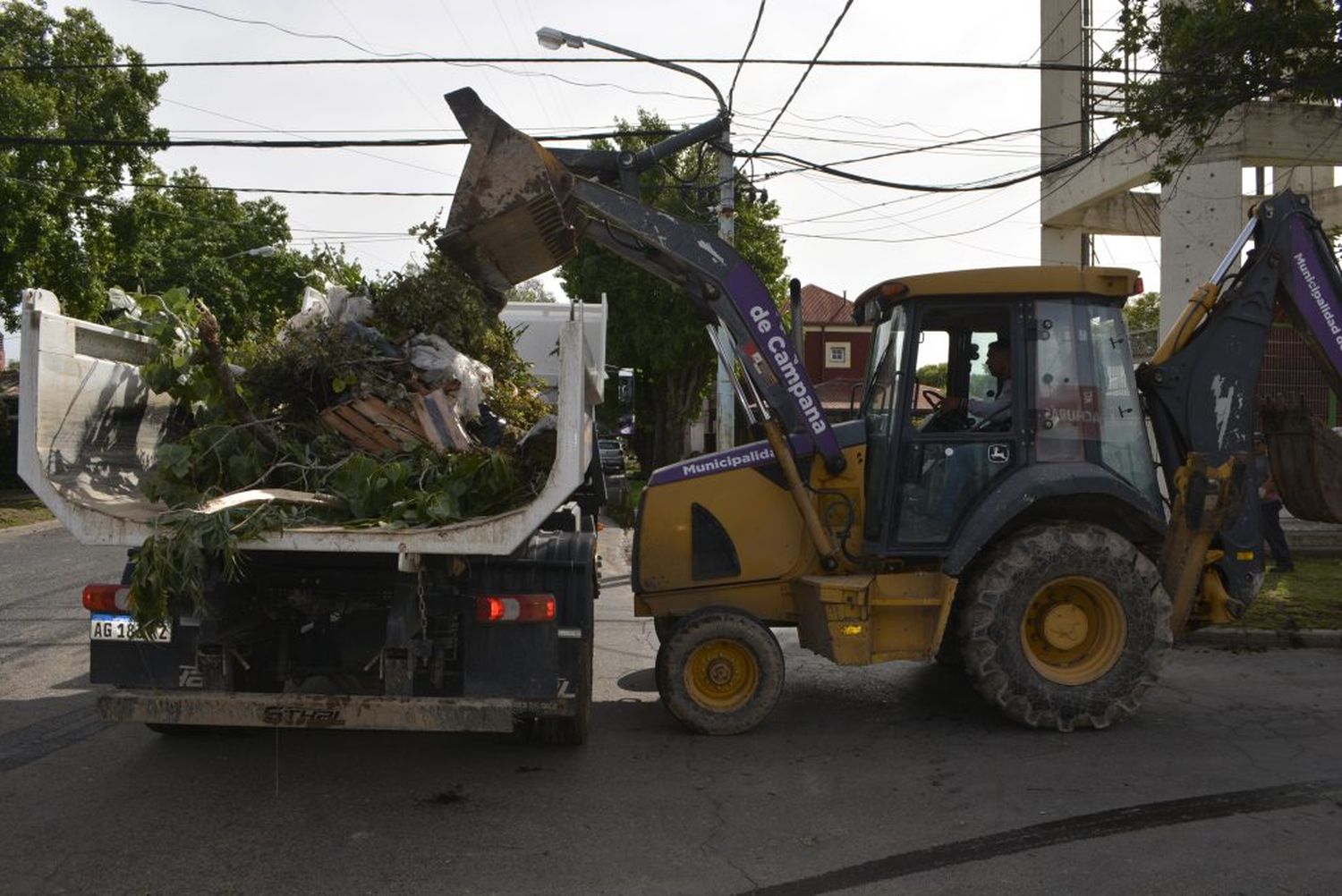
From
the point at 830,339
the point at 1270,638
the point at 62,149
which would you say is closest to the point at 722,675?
the point at 1270,638

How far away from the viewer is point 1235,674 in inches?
310

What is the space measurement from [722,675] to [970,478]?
1.88 m

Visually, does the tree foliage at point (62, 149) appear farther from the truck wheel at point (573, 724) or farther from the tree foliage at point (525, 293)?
the truck wheel at point (573, 724)

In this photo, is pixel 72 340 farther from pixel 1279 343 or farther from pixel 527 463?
pixel 1279 343

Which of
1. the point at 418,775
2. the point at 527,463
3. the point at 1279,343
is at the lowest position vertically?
the point at 418,775

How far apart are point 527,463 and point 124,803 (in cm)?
247

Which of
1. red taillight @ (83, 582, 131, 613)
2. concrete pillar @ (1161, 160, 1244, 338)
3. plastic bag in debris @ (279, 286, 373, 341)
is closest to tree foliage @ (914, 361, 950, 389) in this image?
plastic bag in debris @ (279, 286, 373, 341)

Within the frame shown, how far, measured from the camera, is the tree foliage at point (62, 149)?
63.0 feet

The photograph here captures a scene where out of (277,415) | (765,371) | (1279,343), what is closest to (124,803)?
(277,415)

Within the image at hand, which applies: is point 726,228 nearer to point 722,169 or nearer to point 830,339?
point 722,169

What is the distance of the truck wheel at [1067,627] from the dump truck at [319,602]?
2.33 m

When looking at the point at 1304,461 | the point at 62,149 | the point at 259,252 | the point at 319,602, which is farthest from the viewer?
the point at 259,252

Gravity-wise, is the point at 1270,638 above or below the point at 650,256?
below

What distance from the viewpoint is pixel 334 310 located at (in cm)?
645
